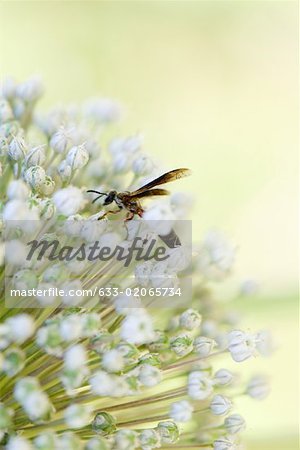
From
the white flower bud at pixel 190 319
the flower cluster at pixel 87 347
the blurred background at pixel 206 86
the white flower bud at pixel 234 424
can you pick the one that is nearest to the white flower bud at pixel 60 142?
the flower cluster at pixel 87 347

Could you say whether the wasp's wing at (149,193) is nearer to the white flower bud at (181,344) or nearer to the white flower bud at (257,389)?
the white flower bud at (181,344)

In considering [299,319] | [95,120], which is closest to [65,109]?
[95,120]

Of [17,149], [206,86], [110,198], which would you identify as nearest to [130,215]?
[110,198]

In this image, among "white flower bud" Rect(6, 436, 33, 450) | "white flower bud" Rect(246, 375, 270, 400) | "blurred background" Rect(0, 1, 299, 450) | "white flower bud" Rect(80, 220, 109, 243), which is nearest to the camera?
"white flower bud" Rect(6, 436, 33, 450)

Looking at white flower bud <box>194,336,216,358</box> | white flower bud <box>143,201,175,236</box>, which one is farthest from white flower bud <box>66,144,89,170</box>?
white flower bud <box>194,336,216,358</box>

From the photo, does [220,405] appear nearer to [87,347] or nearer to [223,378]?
[223,378]

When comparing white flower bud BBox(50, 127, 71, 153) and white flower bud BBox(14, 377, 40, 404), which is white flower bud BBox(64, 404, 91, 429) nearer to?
white flower bud BBox(14, 377, 40, 404)
